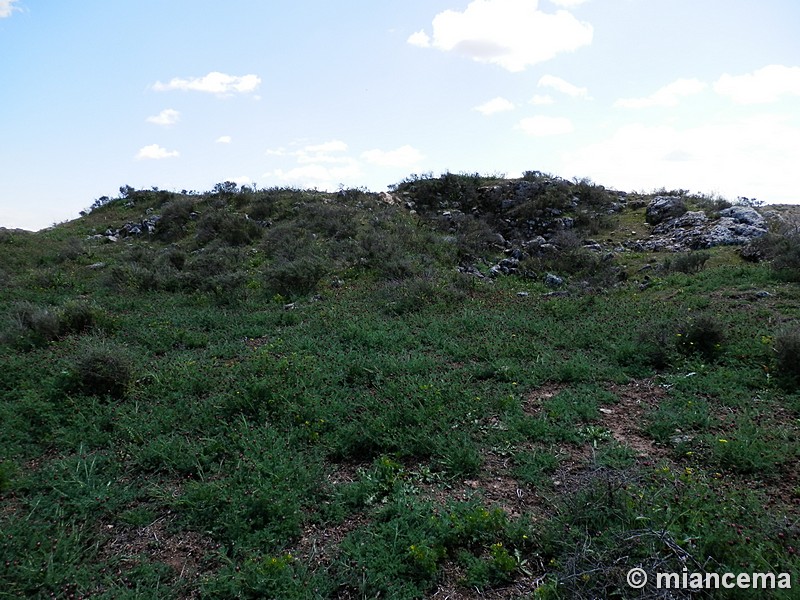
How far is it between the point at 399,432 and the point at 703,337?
460cm

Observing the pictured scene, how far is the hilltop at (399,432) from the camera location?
3.26m

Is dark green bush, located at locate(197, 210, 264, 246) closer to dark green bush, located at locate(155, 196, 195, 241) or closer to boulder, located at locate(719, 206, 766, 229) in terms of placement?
dark green bush, located at locate(155, 196, 195, 241)

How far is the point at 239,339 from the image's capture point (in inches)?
321

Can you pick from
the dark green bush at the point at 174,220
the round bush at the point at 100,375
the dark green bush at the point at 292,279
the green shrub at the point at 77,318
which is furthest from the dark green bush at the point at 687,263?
the dark green bush at the point at 174,220

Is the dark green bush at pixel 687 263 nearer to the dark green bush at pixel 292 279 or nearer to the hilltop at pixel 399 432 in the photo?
the hilltop at pixel 399 432

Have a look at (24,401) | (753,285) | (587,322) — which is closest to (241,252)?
(24,401)

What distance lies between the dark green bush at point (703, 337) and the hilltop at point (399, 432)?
27 millimetres

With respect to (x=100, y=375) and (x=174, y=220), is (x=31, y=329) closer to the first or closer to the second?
(x=100, y=375)

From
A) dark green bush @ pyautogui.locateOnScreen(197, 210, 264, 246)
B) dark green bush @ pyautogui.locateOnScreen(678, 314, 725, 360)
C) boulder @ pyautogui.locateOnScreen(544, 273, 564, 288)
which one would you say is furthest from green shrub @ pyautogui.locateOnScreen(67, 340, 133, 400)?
dark green bush @ pyautogui.locateOnScreen(197, 210, 264, 246)

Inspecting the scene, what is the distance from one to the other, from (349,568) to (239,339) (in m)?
5.53

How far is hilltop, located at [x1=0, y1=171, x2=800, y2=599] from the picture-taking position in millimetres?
3256

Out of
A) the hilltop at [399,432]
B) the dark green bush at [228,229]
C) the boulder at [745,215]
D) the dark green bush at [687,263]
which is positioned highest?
the dark green bush at [228,229]

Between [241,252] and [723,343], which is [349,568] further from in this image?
[241,252]

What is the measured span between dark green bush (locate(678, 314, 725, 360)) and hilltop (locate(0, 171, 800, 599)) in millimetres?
27
